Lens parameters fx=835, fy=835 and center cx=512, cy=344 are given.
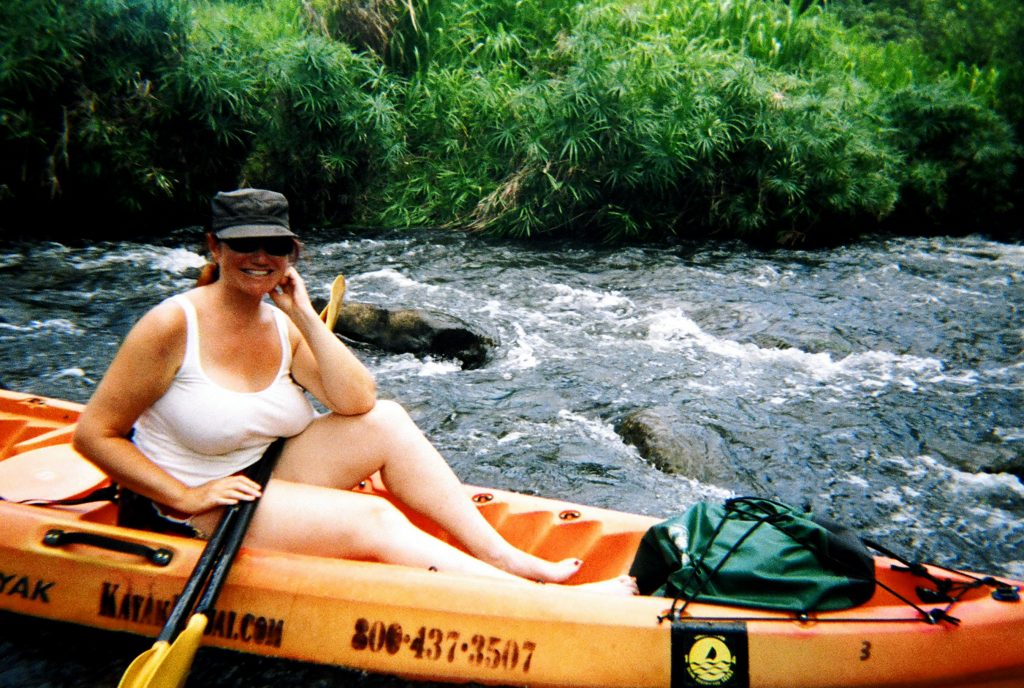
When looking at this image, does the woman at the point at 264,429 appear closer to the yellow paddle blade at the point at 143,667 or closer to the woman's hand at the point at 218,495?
the woman's hand at the point at 218,495

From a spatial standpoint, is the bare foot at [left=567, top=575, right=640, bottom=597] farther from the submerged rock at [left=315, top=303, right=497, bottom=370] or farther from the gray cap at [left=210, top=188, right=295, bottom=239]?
the submerged rock at [left=315, top=303, right=497, bottom=370]

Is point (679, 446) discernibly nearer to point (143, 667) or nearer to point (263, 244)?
point (263, 244)

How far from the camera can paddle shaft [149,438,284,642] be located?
5.96 ft

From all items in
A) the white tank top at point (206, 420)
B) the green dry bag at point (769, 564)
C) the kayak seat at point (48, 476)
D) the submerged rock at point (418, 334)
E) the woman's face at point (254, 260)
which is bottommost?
the submerged rock at point (418, 334)

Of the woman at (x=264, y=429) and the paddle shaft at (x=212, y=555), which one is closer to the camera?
the paddle shaft at (x=212, y=555)

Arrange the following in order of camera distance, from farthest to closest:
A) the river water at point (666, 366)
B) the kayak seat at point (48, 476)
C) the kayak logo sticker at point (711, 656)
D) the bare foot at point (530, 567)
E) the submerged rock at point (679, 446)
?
1. the submerged rock at point (679, 446)
2. the river water at point (666, 366)
3. the kayak seat at point (48, 476)
4. the bare foot at point (530, 567)
5. the kayak logo sticker at point (711, 656)

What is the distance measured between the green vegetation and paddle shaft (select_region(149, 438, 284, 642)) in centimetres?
553

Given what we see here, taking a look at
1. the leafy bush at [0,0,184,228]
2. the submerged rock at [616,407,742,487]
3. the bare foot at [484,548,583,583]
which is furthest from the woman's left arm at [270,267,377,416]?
the leafy bush at [0,0,184,228]

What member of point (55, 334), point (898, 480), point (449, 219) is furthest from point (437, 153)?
point (898, 480)

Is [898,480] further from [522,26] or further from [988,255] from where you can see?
[522,26]

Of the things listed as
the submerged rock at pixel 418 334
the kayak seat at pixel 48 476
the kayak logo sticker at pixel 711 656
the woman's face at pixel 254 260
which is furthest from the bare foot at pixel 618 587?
the submerged rock at pixel 418 334

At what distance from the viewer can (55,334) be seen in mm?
4996

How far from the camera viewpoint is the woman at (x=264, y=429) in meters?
1.96

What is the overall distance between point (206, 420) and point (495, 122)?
6.68m
